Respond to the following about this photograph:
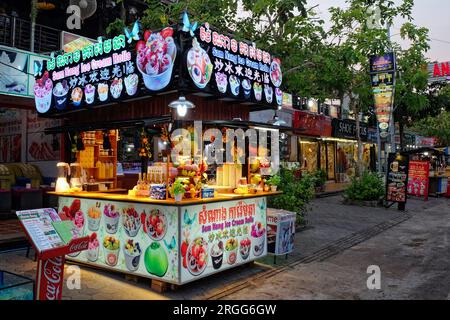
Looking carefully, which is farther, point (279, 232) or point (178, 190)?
point (279, 232)

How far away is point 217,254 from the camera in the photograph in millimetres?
7207

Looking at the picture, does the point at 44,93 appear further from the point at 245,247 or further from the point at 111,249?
the point at 245,247

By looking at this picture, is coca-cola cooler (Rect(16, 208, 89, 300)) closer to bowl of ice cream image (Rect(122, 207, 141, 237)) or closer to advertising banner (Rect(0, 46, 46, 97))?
bowl of ice cream image (Rect(122, 207, 141, 237))

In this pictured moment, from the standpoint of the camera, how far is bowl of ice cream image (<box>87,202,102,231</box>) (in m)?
7.81

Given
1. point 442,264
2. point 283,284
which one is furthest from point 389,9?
point 283,284

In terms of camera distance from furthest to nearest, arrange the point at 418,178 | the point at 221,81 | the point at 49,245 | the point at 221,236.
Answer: the point at 418,178
the point at 221,81
the point at 221,236
the point at 49,245

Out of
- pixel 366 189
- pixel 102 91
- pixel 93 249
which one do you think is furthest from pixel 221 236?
pixel 366 189

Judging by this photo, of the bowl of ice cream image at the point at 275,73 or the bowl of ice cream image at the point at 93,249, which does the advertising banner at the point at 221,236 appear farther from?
the bowl of ice cream image at the point at 275,73

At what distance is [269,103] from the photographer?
Answer: 931 cm

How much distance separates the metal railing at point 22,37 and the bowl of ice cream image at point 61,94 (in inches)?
179

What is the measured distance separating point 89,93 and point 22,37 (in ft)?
25.2

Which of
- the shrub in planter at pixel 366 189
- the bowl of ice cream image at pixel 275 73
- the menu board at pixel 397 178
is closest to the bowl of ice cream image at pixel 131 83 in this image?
the bowl of ice cream image at pixel 275 73

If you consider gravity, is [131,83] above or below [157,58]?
below
